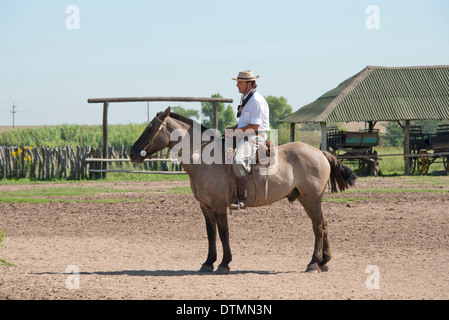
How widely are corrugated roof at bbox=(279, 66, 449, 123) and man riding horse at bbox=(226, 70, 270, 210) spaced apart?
17.9 metres

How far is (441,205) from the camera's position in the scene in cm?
1534

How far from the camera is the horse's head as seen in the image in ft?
27.2

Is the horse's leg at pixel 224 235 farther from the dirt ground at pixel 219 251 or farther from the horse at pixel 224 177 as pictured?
the dirt ground at pixel 219 251

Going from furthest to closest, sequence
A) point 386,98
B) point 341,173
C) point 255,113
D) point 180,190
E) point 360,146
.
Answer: point 386,98, point 360,146, point 180,190, point 341,173, point 255,113

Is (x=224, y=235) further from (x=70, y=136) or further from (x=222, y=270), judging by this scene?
(x=70, y=136)

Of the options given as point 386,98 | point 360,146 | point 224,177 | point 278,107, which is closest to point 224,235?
point 224,177

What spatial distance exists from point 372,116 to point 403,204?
12.0 metres

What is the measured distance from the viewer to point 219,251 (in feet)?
33.5

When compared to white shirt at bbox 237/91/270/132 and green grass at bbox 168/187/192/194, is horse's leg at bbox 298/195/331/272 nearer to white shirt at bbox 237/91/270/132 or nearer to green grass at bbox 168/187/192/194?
white shirt at bbox 237/91/270/132

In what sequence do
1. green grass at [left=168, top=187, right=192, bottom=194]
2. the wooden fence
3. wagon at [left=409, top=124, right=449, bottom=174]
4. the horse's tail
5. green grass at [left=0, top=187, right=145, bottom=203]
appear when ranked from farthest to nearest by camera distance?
wagon at [left=409, top=124, right=449, bottom=174] → the wooden fence → green grass at [left=168, top=187, right=192, bottom=194] → green grass at [left=0, top=187, right=145, bottom=203] → the horse's tail

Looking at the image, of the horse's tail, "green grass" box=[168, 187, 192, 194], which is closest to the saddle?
the horse's tail

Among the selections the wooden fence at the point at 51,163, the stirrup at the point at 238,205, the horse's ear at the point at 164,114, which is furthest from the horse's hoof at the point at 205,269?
the wooden fence at the point at 51,163

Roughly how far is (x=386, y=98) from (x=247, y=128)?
2132cm

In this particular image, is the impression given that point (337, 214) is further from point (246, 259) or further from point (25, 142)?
point (25, 142)
